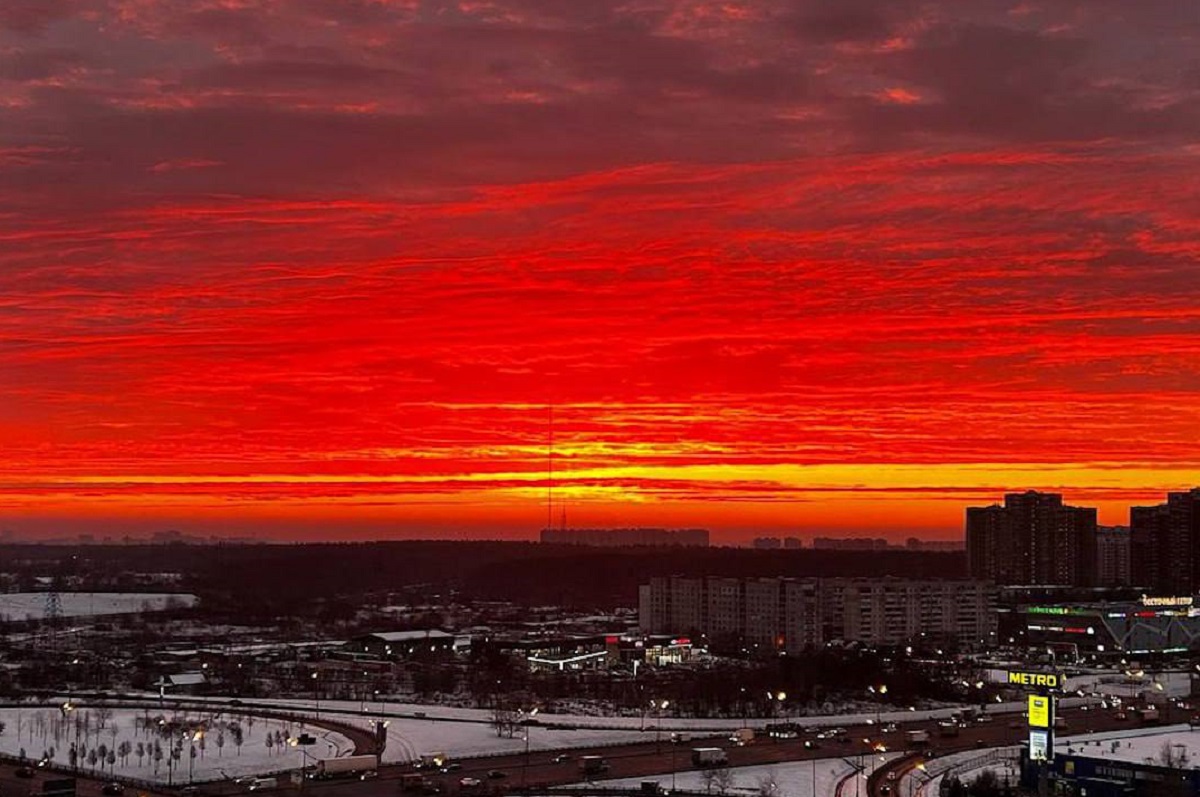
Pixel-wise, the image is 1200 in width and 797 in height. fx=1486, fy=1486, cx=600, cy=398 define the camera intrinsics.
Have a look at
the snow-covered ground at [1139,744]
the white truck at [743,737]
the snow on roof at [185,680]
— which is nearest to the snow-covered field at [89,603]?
the snow on roof at [185,680]

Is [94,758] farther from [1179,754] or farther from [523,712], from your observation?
[1179,754]

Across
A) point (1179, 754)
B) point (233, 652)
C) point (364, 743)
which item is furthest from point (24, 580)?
point (1179, 754)

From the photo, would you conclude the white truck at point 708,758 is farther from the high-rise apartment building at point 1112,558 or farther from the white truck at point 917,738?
the high-rise apartment building at point 1112,558

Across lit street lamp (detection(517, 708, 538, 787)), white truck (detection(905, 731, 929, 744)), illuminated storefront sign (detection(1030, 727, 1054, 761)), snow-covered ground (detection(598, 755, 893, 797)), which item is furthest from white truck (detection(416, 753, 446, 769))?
illuminated storefront sign (detection(1030, 727, 1054, 761))

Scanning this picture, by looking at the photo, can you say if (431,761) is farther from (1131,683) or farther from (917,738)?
(1131,683)

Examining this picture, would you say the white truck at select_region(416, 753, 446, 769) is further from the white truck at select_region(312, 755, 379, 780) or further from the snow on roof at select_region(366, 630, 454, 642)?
the snow on roof at select_region(366, 630, 454, 642)

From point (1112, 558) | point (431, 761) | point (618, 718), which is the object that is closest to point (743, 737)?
point (618, 718)
